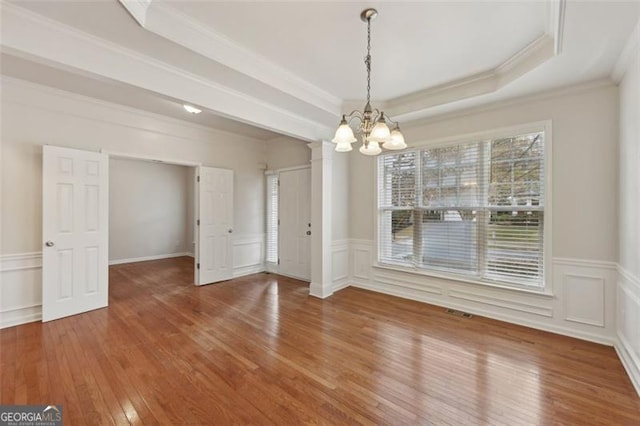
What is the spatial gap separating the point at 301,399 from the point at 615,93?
4.18m

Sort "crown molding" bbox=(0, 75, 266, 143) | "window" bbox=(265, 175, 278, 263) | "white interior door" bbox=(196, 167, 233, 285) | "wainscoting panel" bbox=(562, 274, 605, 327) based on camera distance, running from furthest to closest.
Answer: "window" bbox=(265, 175, 278, 263) → "white interior door" bbox=(196, 167, 233, 285) → "crown molding" bbox=(0, 75, 266, 143) → "wainscoting panel" bbox=(562, 274, 605, 327)

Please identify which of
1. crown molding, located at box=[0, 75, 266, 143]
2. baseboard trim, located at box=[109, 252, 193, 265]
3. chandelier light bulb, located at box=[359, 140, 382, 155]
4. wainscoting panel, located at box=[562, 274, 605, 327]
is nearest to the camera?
chandelier light bulb, located at box=[359, 140, 382, 155]

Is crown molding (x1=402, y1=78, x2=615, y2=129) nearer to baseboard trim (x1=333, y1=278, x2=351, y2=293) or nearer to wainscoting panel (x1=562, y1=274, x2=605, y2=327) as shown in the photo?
wainscoting panel (x1=562, y1=274, x2=605, y2=327)

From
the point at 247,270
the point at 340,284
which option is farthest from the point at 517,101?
the point at 247,270

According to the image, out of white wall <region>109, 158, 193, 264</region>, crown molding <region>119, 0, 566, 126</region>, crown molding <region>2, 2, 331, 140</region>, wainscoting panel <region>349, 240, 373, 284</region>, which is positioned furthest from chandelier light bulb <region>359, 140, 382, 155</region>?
white wall <region>109, 158, 193, 264</region>

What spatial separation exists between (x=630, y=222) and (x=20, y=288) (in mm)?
6450

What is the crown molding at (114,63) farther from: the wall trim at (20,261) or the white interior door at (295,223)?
the wall trim at (20,261)

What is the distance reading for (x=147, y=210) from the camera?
7.47 meters

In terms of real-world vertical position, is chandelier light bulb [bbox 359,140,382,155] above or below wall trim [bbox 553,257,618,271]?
above

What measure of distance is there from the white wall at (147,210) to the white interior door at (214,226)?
3572 millimetres

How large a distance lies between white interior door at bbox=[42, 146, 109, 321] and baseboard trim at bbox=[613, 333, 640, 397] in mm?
5819

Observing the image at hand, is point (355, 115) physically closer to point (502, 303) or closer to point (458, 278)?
point (458, 278)

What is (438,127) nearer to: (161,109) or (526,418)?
(526,418)

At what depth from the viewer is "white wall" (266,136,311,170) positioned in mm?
5359
